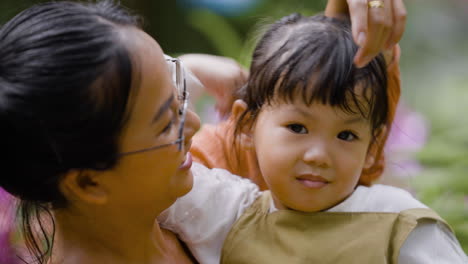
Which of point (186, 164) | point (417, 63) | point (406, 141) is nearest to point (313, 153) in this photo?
point (186, 164)

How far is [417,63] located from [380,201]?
124 inches

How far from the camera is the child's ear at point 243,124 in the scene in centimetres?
164

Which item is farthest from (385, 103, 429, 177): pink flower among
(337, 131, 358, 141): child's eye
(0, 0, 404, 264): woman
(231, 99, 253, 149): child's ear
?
(0, 0, 404, 264): woman

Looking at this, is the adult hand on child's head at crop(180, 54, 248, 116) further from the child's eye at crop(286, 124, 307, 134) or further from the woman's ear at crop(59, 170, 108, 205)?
the woman's ear at crop(59, 170, 108, 205)

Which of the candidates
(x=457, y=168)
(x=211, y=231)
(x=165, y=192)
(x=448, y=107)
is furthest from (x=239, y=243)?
(x=448, y=107)

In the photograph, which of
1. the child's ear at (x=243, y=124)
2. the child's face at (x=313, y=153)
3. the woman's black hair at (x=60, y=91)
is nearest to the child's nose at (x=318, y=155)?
the child's face at (x=313, y=153)

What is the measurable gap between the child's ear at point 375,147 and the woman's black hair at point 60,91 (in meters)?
0.60

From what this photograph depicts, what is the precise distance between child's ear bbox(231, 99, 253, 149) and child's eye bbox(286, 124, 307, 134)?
0.18 meters

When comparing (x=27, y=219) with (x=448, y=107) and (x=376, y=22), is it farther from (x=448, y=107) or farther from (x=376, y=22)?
(x=448, y=107)

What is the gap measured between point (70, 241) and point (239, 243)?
1.17 ft

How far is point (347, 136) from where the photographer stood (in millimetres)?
1457

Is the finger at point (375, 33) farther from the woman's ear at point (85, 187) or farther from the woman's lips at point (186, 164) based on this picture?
the woman's ear at point (85, 187)

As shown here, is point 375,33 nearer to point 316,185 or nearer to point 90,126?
point 316,185

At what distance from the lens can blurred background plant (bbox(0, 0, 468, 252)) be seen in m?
2.34
